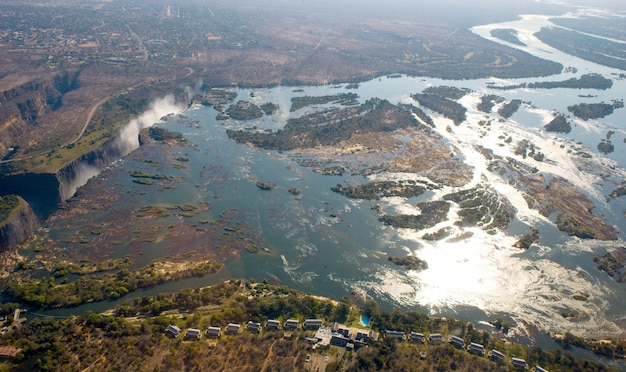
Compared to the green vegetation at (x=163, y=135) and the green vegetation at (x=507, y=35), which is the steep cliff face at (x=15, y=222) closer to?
the green vegetation at (x=163, y=135)

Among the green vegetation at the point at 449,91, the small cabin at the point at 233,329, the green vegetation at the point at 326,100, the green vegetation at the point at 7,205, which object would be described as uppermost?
the green vegetation at the point at 7,205

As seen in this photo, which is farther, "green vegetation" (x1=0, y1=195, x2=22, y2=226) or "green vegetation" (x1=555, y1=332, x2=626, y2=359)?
"green vegetation" (x1=0, y1=195, x2=22, y2=226)

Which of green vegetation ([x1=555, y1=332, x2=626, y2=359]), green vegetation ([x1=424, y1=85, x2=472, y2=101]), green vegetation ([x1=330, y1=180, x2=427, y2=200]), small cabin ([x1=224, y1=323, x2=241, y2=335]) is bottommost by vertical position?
green vegetation ([x1=555, y1=332, x2=626, y2=359])

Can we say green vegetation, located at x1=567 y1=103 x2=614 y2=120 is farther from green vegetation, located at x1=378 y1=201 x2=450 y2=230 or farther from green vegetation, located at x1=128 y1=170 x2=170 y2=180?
green vegetation, located at x1=128 y1=170 x2=170 y2=180

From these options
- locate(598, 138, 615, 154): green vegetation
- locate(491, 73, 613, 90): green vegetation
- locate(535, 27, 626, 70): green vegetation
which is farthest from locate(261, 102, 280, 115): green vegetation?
locate(535, 27, 626, 70): green vegetation

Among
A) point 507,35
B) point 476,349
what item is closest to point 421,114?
point 476,349

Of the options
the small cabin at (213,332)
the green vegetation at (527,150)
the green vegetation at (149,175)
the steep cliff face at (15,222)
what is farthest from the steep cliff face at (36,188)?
the green vegetation at (527,150)

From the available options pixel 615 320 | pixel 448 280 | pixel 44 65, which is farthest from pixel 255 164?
pixel 44 65

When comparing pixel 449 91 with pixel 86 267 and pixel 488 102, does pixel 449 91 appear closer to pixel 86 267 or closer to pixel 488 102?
pixel 488 102
